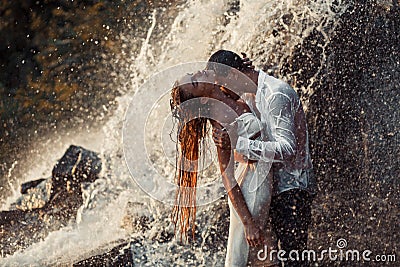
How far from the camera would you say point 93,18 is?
331 centimetres

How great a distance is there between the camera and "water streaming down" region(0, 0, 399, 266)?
2971 mm

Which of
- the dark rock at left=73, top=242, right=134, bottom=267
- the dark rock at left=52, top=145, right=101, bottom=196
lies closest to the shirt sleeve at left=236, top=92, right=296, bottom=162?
the dark rock at left=73, top=242, right=134, bottom=267

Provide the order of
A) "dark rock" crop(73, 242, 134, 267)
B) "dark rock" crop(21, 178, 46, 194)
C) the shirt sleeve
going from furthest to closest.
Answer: "dark rock" crop(21, 178, 46, 194) → "dark rock" crop(73, 242, 134, 267) → the shirt sleeve

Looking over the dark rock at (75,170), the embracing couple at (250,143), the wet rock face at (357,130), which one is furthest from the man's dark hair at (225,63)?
the dark rock at (75,170)

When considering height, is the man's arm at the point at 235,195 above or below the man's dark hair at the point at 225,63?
below

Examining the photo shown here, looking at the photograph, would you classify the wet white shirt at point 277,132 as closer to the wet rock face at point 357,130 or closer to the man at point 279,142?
the man at point 279,142

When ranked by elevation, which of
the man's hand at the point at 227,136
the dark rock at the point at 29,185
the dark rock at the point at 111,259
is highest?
the man's hand at the point at 227,136

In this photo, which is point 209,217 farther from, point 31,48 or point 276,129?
point 31,48

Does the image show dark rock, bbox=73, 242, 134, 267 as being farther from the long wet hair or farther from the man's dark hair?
the man's dark hair

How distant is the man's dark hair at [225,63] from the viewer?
2350 millimetres

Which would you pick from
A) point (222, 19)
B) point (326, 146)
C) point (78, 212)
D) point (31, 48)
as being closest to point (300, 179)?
point (326, 146)

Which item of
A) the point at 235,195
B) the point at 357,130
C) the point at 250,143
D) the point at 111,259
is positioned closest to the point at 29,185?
the point at 111,259

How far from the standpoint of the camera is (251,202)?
239cm

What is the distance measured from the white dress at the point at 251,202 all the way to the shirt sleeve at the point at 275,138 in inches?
1.7
